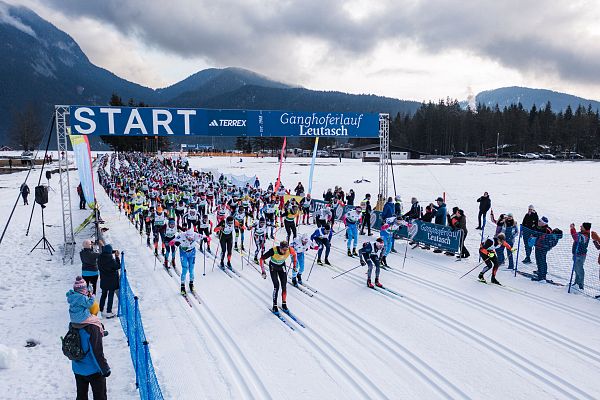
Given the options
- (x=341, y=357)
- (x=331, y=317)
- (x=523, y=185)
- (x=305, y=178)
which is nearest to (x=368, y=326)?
(x=331, y=317)

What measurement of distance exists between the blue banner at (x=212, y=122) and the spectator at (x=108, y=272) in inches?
332

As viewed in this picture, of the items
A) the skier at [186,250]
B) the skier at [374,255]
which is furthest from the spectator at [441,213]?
the skier at [186,250]

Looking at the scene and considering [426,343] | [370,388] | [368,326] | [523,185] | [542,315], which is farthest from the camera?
[523,185]

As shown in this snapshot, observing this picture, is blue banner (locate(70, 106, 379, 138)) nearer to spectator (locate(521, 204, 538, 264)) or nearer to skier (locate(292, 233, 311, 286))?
skier (locate(292, 233, 311, 286))

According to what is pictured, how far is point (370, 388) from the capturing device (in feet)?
20.5

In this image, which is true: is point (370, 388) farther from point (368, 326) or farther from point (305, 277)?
point (305, 277)

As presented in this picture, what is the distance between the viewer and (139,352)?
6430 mm

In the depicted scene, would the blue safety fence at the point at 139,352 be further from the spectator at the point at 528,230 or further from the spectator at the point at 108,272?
the spectator at the point at 528,230

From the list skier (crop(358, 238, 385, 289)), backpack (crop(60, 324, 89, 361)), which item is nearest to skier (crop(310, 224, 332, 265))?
skier (crop(358, 238, 385, 289))

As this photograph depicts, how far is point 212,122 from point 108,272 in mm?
10408

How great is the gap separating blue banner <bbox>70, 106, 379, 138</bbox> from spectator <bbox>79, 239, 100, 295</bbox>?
7.73 metres

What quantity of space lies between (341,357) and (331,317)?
5.81ft

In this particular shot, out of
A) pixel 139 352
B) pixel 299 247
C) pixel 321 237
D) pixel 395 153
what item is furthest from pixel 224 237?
pixel 395 153

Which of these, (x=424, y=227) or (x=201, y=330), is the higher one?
(x=424, y=227)
